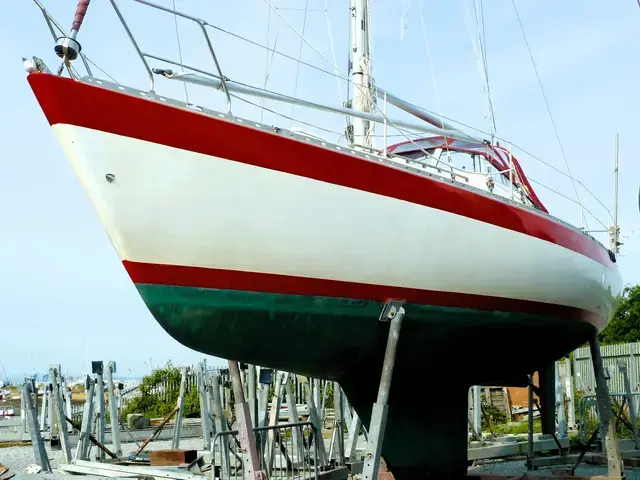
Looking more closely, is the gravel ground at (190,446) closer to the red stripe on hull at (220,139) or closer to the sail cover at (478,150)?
the sail cover at (478,150)

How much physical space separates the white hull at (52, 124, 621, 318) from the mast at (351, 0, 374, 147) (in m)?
2.35

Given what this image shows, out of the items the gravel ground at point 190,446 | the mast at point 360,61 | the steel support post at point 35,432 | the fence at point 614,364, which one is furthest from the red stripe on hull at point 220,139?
the fence at point 614,364

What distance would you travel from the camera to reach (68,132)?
475 cm

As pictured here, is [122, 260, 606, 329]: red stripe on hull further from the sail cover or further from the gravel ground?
the gravel ground

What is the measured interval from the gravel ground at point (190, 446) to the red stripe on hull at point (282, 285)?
308 centimetres

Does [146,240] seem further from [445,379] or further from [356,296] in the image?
[445,379]

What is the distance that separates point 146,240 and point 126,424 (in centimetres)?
1436

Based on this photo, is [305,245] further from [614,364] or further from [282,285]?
[614,364]

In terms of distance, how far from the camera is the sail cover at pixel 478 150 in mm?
→ 7559

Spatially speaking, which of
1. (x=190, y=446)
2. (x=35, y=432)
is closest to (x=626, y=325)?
(x=190, y=446)

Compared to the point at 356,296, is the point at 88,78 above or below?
above

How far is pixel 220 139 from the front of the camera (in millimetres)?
4898

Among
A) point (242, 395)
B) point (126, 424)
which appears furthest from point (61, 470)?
point (126, 424)

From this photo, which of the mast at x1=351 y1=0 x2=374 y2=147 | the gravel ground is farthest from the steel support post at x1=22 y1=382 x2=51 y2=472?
the mast at x1=351 y1=0 x2=374 y2=147
